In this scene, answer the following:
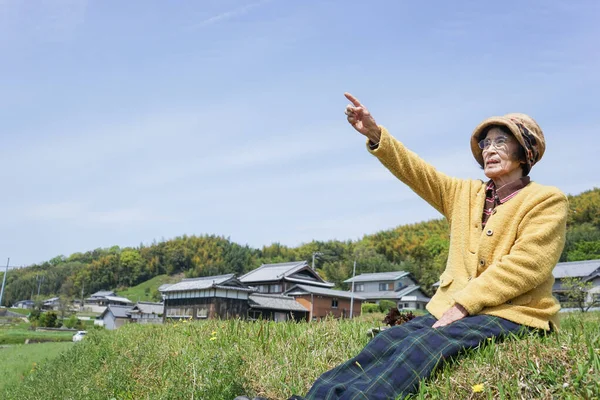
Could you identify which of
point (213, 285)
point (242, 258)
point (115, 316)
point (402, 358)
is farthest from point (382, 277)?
point (402, 358)

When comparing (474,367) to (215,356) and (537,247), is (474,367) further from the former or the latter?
(215,356)

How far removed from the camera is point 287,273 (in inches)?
1614

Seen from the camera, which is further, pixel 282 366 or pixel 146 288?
pixel 146 288

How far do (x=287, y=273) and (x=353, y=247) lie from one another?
31951mm

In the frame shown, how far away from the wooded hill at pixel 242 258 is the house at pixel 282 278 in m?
11.4

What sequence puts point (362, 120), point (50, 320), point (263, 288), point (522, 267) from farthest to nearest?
point (50, 320)
point (263, 288)
point (362, 120)
point (522, 267)

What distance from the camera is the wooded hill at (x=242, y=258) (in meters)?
59.2

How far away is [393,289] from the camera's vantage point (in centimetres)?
4731

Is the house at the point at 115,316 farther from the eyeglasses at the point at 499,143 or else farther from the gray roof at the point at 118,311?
the eyeglasses at the point at 499,143

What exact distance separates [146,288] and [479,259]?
8021cm

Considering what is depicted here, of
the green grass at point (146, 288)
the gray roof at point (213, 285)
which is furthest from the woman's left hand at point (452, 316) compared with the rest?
the green grass at point (146, 288)

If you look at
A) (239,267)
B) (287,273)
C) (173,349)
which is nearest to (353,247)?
(239,267)

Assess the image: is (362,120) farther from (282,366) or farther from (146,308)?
(146,308)

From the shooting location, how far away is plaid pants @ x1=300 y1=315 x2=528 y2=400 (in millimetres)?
2277
